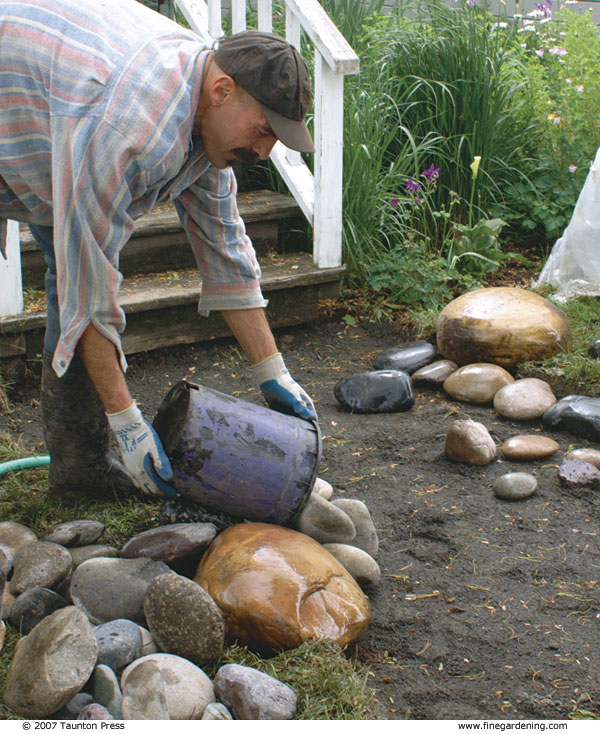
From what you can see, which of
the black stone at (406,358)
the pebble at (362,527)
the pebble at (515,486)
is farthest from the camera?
the black stone at (406,358)

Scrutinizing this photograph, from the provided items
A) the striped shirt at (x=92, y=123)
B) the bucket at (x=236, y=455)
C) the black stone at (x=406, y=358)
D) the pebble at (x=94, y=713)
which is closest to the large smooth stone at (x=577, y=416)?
the black stone at (x=406, y=358)

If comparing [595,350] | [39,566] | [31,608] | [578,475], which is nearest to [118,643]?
[31,608]

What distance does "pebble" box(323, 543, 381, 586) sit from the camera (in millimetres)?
2320

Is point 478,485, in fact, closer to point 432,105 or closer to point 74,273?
point 74,273

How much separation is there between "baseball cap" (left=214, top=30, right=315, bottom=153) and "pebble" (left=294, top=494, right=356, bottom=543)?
106 centimetres

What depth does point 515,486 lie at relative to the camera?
9.32 ft

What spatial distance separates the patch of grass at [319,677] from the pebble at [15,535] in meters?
0.78

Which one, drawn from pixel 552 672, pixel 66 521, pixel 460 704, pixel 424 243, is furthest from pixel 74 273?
pixel 424 243

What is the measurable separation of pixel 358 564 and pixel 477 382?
1553mm

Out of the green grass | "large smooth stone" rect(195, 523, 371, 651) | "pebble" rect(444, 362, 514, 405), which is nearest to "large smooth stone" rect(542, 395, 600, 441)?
"pebble" rect(444, 362, 514, 405)

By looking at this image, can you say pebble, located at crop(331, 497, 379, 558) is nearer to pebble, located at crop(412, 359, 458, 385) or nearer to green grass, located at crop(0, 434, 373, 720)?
green grass, located at crop(0, 434, 373, 720)

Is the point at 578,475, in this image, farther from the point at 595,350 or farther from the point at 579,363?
the point at 595,350

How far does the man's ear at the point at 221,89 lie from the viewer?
1.89 metres

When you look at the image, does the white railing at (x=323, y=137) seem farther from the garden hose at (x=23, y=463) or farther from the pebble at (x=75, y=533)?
the pebble at (x=75, y=533)
